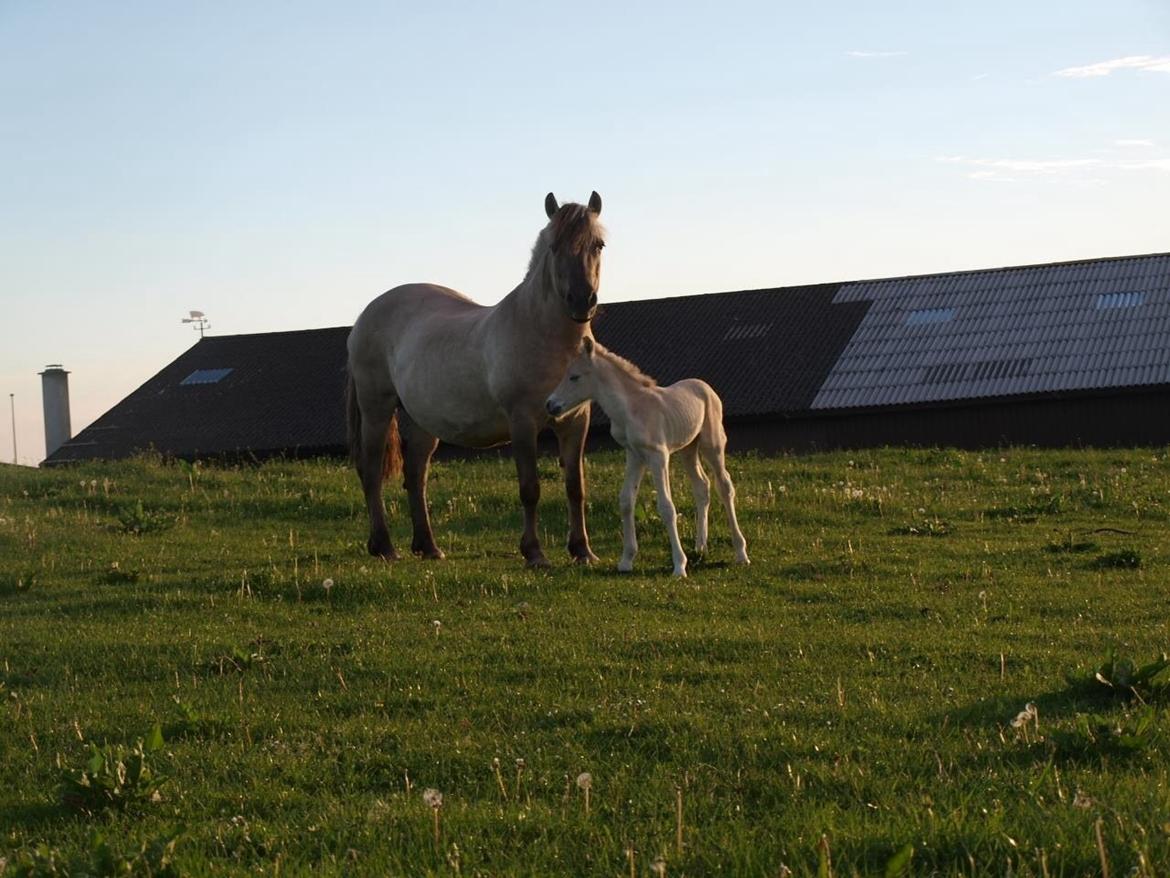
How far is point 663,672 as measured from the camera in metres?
8.18

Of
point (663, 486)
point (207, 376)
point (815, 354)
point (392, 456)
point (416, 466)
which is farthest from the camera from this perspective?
point (207, 376)

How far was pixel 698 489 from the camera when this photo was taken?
1348 centimetres

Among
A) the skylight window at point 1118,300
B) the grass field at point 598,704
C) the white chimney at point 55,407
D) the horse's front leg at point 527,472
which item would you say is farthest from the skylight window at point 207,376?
the horse's front leg at point 527,472

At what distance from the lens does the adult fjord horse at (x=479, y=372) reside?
41.7 feet

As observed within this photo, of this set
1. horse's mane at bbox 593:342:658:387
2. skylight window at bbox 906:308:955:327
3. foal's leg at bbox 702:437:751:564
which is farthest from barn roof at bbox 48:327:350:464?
horse's mane at bbox 593:342:658:387

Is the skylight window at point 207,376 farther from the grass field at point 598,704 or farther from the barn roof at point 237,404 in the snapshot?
the grass field at point 598,704

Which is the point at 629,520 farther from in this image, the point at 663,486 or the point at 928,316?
the point at 928,316

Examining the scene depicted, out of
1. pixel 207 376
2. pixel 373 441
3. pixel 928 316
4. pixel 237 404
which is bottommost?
pixel 373 441

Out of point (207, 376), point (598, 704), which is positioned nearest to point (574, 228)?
point (598, 704)

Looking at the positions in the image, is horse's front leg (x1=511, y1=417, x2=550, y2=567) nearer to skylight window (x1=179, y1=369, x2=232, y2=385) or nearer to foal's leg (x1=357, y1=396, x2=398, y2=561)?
foal's leg (x1=357, y1=396, x2=398, y2=561)

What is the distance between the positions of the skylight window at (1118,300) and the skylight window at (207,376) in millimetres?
24979

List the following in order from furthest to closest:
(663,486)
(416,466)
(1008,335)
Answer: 1. (1008,335)
2. (416,466)
3. (663,486)

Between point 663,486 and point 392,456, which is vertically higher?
point 392,456

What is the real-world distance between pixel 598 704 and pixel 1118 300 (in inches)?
1352
